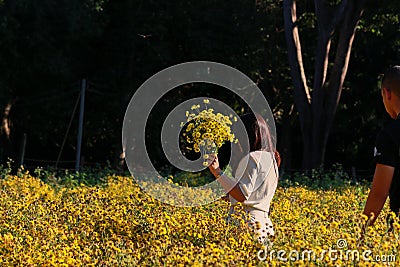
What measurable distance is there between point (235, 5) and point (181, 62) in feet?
10.6

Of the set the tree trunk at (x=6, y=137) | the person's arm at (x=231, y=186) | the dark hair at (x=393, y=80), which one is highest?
the dark hair at (x=393, y=80)

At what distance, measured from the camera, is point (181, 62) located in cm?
→ 2817

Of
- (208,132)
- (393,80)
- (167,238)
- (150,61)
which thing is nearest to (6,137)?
(150,61)

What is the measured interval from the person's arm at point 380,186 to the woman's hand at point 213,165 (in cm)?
121

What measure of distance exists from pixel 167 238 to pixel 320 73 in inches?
581

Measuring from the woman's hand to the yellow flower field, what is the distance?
16.7 inches

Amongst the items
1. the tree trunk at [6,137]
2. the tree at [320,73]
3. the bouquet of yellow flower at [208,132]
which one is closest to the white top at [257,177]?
the bouquet of yellow flower at [208,132]

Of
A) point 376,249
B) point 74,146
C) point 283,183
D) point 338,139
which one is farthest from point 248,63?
point 376,249

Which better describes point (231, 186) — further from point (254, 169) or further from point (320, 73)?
point (320, 73)

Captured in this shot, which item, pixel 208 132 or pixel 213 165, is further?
pixel 208 132

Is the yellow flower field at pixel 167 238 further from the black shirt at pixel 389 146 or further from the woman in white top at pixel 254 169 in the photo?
the black shirt at pixel 389 146

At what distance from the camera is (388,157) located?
5020mm

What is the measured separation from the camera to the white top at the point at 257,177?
5.89 m

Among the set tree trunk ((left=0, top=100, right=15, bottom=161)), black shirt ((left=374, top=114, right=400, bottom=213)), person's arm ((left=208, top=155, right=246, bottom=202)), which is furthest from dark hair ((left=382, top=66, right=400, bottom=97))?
tree trunk ((left=0, top=100, right=15, bottom=161))
